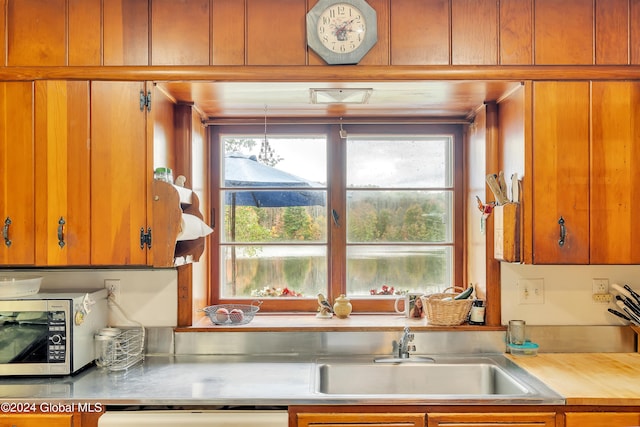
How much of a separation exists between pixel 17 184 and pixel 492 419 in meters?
2.04

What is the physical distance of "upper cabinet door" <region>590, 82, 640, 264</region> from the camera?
2049mm

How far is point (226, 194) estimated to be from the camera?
2744mm

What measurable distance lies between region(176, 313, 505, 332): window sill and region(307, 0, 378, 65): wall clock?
120cm

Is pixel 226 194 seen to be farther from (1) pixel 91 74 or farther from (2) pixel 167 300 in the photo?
(1) pixel 91 74

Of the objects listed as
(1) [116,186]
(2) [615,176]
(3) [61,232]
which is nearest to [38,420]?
(3) [61,232]

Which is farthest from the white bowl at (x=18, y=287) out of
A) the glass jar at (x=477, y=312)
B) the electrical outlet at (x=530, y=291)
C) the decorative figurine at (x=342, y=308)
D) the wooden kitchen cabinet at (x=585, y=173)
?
the electrical outlet at (x=530, y=291)

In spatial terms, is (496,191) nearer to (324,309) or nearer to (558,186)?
(558,186)

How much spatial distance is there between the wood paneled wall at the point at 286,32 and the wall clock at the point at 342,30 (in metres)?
0.04

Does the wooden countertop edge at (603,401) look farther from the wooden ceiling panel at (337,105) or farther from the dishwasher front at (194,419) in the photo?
the wooden ceiling panel at (337,105)

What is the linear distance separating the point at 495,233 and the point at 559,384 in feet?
2.21

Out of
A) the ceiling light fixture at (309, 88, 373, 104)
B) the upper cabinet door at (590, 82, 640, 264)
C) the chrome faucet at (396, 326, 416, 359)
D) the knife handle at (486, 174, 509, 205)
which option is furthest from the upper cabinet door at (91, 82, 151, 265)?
the upper cabinet door at (590, 82, 640, 264)

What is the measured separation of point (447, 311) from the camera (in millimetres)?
2371

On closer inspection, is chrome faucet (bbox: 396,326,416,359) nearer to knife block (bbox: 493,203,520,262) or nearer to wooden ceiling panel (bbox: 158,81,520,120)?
knife block (bbox: 493,203,520,262)

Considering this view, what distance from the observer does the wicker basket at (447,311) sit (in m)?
2.37
